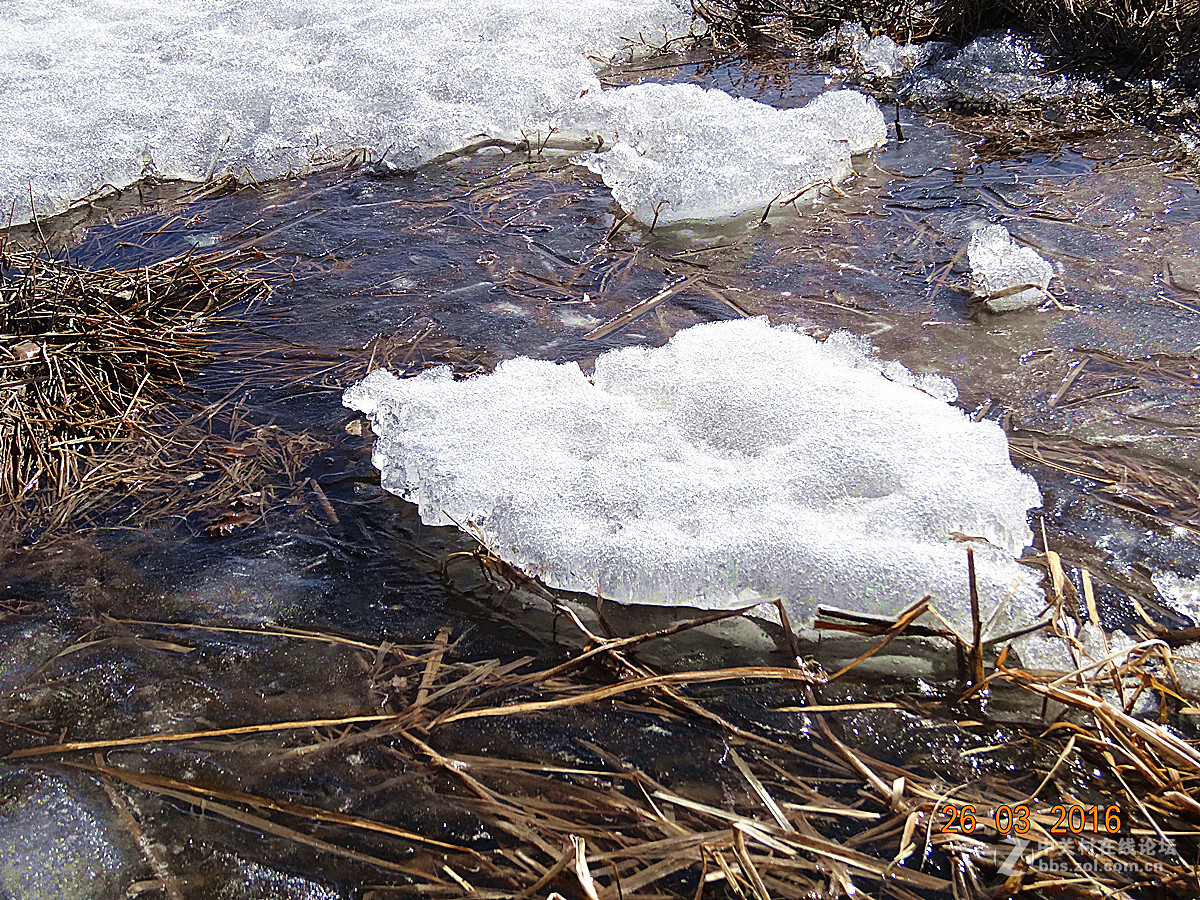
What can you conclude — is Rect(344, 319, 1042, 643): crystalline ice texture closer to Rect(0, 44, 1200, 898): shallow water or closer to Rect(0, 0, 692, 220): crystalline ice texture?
Rect(0, 44, 1200, 898): shallow water

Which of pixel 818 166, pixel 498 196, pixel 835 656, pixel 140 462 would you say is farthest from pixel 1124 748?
pixel 498 196

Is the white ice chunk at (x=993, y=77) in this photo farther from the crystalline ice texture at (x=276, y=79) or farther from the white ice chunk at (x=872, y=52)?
the crystalline ice texture at (x=276, y=79)

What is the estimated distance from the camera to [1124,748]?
130cm

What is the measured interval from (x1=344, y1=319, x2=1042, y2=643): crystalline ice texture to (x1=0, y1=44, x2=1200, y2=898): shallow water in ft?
0.38

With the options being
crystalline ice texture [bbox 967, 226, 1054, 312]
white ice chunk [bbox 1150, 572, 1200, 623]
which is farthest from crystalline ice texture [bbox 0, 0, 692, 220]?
white ice chunk [bbox 1150, 572, 1200, 623]

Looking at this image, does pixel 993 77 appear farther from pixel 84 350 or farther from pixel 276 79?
pixel 84 350

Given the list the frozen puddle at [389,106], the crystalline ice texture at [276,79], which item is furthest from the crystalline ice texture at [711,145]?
the crystalline ice texture at [276,79]

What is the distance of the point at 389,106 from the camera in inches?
148

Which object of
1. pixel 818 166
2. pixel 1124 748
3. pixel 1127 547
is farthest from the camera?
pixel 818 166

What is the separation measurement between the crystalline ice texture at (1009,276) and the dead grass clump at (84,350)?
229 cm

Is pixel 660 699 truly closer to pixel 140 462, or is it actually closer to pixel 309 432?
pixel 309 432

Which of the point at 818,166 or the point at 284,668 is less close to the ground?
the point at 818,166

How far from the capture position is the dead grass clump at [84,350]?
6.81 ft

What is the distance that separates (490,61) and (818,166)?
183 cm
